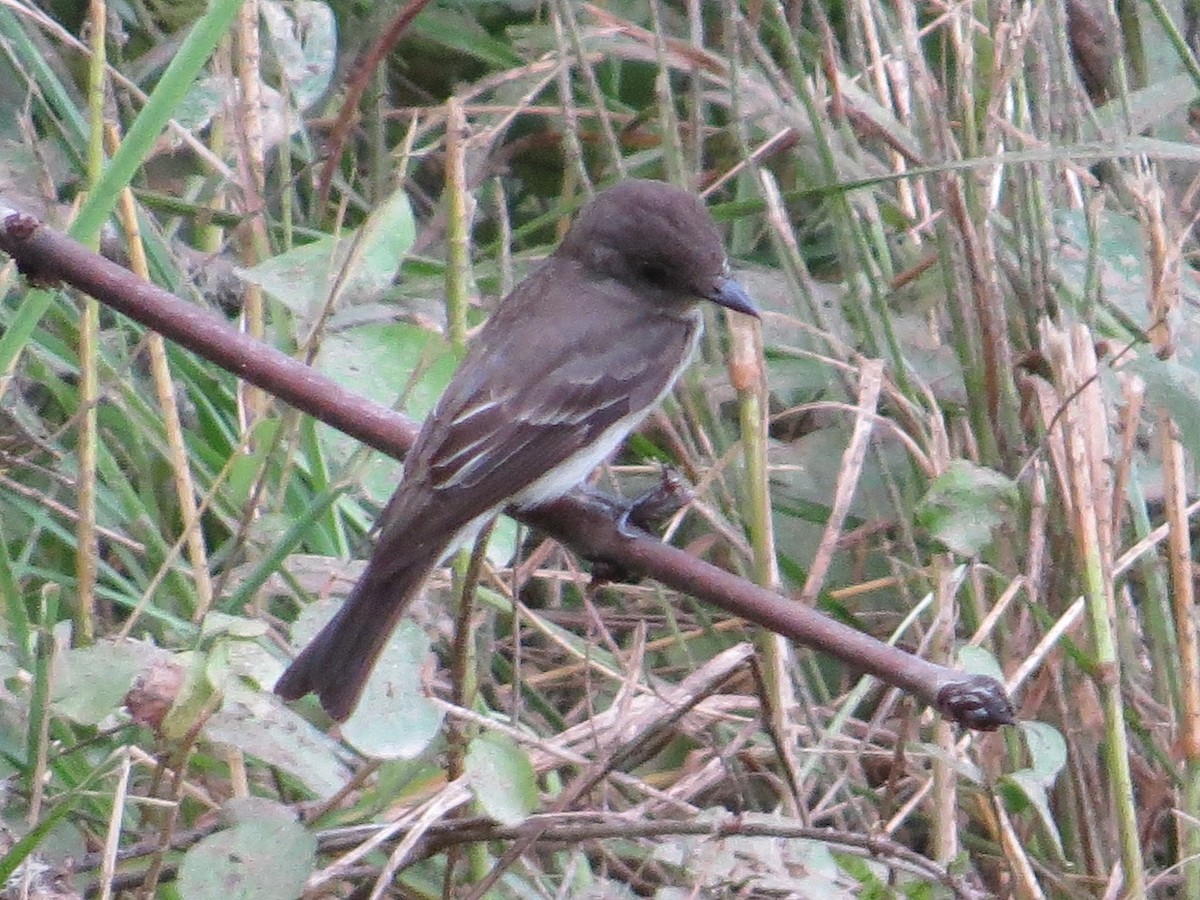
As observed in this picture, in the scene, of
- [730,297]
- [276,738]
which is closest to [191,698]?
[276,738]

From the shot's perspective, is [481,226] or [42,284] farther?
[481,226]

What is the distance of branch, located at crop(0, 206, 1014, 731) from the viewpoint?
63.2 inches

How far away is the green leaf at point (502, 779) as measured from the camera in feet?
6.22

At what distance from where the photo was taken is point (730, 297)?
8.94ft

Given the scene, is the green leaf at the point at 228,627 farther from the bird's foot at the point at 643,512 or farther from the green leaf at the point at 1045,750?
the green leaf at the point at 1045,750

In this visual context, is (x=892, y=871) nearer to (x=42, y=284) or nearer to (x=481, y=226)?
(x=42, y=284)

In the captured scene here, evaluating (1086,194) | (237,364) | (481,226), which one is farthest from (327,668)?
(481,226)

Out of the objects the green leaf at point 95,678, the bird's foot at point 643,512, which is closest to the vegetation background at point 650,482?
the green leaf at point 95,678

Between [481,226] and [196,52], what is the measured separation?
6.82ft

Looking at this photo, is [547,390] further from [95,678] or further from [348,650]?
[95,678]

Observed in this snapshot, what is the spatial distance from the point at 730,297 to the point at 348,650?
0.93 meters

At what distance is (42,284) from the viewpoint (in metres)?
2.02

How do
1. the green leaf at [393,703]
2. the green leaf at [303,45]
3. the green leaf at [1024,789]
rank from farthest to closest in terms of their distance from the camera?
the green leaf at [303,45] → the green leaf at [1024,789] → the green leaf at [393,703]

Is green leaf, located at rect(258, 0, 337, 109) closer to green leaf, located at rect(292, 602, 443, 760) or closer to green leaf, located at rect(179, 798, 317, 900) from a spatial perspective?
green leaf, located at rect(292, 602, 443, 760)
